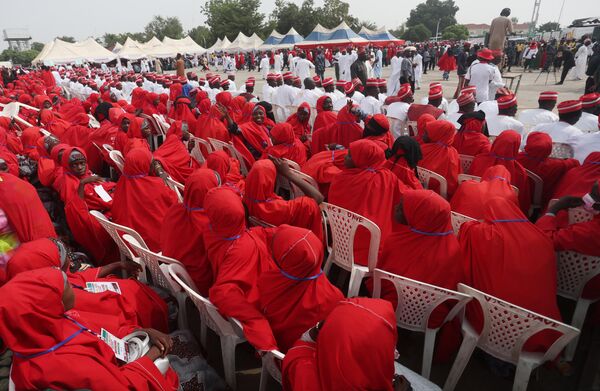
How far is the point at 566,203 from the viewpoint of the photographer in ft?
8.74

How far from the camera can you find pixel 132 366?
67.1 inches

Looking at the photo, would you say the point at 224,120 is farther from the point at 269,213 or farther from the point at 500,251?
the point at 500,251

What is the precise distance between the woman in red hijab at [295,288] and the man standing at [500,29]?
30.6 ft

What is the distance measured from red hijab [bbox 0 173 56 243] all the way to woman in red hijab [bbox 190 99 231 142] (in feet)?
8.74

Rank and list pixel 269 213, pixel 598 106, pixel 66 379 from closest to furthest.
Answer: pixel 66 379
pixel 269 213
pixel 598 106

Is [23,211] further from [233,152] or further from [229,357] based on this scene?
[233,152]

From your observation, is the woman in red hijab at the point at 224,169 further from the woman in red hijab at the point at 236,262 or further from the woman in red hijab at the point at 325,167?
the woman in red hijab at the point at 236,262

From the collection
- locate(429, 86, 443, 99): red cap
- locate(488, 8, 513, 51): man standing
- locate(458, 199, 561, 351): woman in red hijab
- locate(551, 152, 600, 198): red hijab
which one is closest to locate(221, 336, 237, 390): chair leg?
locate(458, 199, 561, 351): woman in red hijab

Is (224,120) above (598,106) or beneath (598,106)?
beneath

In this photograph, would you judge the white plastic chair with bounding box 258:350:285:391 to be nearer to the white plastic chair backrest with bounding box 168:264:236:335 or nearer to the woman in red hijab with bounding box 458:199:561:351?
the white plastic chair backrest with bounding box 168:264:236:335

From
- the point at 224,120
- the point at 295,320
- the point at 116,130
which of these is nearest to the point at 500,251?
the point at 295,320

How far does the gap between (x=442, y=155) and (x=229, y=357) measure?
306 cm

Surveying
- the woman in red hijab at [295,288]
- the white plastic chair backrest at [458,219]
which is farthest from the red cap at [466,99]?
the woman in red hijab at [295,288]

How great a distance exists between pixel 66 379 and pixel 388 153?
10.8 feet
